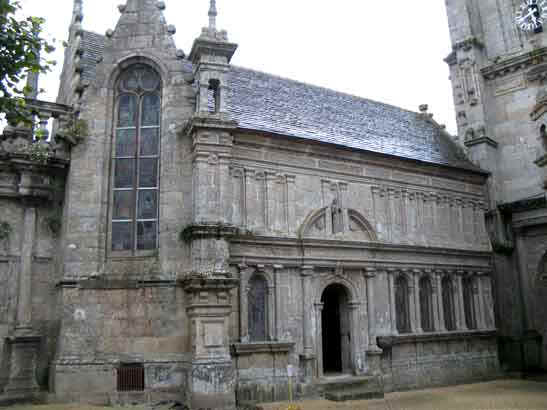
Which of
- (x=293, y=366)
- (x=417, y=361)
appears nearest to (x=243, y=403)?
(x=293, y=366)

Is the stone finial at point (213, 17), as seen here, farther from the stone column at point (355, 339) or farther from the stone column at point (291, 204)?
the stone column at point (355, 339)

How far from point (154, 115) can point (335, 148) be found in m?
5.87

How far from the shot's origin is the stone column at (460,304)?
19.3 m

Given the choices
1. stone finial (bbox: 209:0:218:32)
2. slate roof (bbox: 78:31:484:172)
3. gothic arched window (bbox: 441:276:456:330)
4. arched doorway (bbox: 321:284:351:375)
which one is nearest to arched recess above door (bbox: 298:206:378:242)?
arched doorway (bbox: 321:284:351:375)

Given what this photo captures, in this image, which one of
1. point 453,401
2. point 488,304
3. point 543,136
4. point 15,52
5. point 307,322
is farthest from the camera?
point 488,304

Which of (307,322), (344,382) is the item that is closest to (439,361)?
(344,382)

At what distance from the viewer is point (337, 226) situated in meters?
17.0

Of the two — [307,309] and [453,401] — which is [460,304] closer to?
[453,401]

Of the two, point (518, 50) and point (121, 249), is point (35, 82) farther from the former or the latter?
point (518, 50)

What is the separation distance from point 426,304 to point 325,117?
7539 mm

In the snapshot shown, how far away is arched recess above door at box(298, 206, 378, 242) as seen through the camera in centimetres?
1636

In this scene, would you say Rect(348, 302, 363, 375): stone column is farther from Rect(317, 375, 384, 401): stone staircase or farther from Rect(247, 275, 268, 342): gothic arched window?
Rect(247, 275, 268, 342): gothic arched window

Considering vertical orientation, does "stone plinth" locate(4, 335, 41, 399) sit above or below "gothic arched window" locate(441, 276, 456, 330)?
below

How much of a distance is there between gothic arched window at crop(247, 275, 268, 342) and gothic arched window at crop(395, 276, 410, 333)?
515 cm
